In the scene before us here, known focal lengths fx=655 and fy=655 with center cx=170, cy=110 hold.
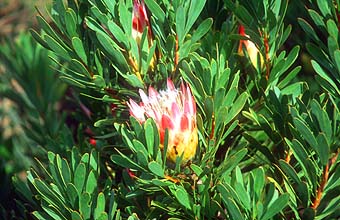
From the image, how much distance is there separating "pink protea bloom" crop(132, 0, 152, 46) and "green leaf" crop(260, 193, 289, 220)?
0.33 metres

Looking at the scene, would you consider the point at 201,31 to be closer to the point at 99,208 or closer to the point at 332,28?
the point at 332,28

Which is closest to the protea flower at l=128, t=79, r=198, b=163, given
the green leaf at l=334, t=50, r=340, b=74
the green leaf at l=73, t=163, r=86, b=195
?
the green leaf at l=73, t=163, r=86, b=195

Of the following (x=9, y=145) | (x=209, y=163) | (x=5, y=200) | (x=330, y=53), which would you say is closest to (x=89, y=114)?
(x=5, y=200)

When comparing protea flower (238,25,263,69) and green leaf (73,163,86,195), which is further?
protea flower (238,25,263,69)

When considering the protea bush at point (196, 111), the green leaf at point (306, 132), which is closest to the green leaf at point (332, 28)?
the protea bush at point (196, 111)

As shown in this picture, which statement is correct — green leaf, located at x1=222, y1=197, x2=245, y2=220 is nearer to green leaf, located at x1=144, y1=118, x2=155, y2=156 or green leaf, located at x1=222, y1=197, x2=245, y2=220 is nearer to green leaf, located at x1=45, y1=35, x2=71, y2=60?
green leaf, located at x1=144, y1=118, x2=155, y2=156

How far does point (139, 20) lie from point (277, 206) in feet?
1.19

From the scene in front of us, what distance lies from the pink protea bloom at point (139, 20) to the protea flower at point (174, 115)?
11 cm

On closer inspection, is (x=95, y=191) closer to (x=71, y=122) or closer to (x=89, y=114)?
(x=89, y=114)

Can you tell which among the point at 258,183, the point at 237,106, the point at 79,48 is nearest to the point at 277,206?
the point at 258,183

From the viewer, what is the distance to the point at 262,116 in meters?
0.96

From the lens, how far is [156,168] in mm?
860

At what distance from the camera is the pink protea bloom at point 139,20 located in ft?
3.29

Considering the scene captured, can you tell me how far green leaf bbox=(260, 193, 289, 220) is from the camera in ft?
2.74
